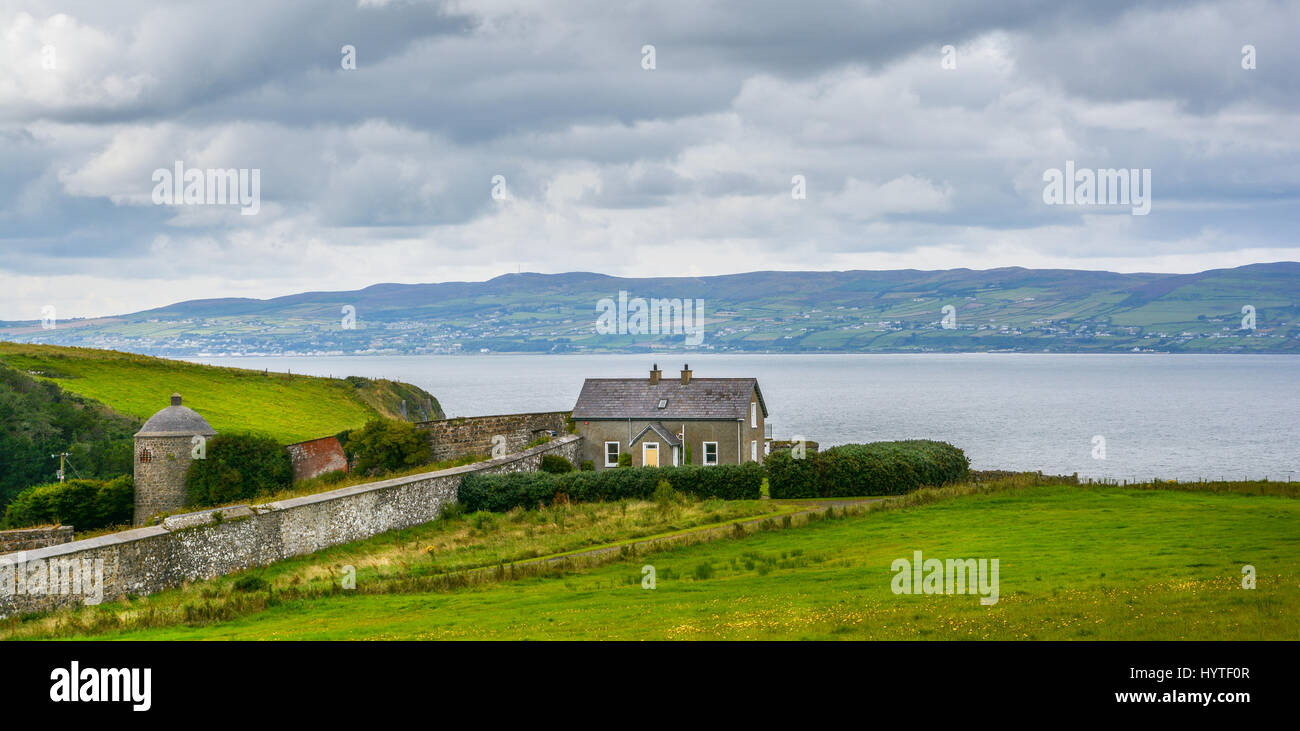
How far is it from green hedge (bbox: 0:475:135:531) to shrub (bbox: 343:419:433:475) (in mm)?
11079

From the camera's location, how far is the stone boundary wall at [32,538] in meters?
30.1

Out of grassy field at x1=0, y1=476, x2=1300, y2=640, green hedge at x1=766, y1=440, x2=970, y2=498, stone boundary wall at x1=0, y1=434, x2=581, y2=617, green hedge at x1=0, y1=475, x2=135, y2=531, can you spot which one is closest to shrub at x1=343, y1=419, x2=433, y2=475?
green hedge at x1=0, y1=475, x2=135, y2=531

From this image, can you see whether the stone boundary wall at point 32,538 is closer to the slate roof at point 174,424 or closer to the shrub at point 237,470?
the shrub at point 237,470

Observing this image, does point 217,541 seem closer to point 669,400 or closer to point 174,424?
point 174,424

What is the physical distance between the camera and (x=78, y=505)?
41.3m

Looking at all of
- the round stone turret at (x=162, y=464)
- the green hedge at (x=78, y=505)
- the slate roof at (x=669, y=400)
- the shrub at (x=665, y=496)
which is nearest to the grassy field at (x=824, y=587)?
the shrub at (x=665, y=496)

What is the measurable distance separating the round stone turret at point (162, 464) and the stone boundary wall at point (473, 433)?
43.1 ft

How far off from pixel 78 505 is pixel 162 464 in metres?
3.35

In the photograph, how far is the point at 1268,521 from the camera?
26.2 meters

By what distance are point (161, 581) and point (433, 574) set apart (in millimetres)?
6526

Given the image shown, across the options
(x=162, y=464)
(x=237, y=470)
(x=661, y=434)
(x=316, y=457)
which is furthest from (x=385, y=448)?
(x=661, y=434)

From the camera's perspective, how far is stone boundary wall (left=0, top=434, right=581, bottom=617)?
73.3 feet

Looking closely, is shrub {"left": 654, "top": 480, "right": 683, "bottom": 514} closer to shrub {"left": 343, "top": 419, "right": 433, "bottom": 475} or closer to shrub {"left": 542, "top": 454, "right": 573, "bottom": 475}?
shrub {"left": 542, "top": 454, "right": 573, "bottom": 475}
